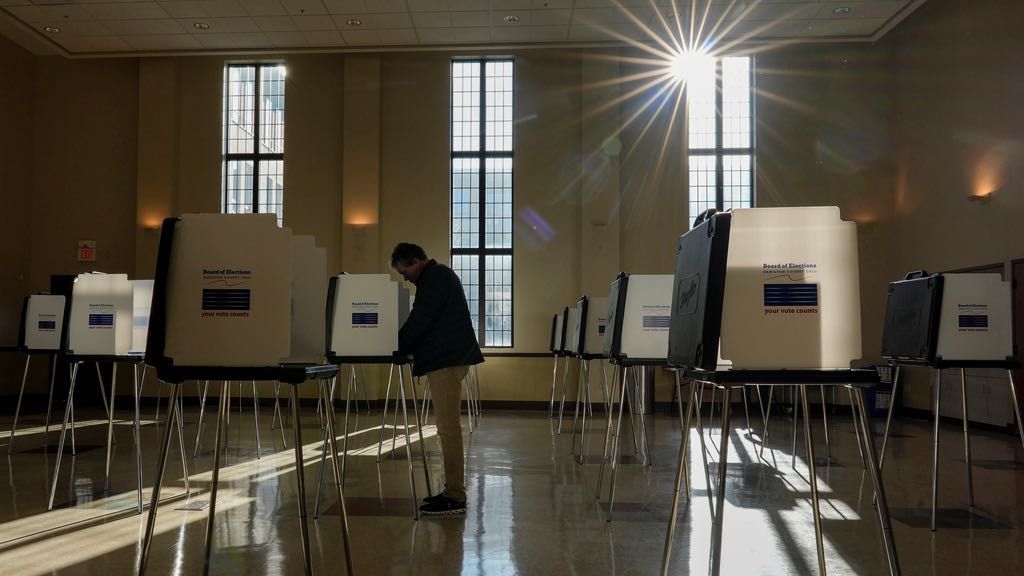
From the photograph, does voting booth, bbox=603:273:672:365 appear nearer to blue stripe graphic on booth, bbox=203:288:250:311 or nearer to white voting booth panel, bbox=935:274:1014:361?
white voting booth panel, bbox=935:274:1014:361

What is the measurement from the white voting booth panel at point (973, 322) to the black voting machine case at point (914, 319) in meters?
0.06

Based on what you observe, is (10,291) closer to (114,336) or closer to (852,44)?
(114,336)

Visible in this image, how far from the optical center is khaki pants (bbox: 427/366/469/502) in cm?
451

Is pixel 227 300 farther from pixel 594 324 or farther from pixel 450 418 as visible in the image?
pixel 594 324

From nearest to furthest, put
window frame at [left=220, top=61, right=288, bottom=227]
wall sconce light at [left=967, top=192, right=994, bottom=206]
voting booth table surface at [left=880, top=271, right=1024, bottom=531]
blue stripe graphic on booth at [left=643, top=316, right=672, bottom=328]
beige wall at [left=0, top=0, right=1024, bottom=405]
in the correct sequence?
voting booth table surface at [left=880, top=271, right=1024, bottom=531] < blue stripe graphic on booth at [left=643, top=316, right=672, bottom=328] < wall sconce light at [left=967, top=192, right=994, bottom=206] < beige wall at [left=0, top=0, right=1024, bottom=405] < window frame at [left=220, top=61, right=288, bottom=227]

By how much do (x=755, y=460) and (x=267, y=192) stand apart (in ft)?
30.3

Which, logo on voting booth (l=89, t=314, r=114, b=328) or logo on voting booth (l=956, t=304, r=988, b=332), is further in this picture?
logo on voting booth (l=89, t=314, r=114, b=328)

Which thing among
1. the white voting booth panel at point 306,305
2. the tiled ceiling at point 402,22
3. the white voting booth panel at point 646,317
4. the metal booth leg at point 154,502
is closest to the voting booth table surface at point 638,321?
the white voting booth panel at point 646,317

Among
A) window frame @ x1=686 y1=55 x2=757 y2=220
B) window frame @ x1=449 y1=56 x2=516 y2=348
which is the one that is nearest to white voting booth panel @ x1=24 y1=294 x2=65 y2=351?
window frame @ x1=449 y1=56 x2=516 y2=348

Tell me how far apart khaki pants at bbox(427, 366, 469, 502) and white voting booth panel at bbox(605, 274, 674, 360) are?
1079mm

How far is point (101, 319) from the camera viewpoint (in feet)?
16.3

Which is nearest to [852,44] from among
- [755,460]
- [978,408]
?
[978,408]

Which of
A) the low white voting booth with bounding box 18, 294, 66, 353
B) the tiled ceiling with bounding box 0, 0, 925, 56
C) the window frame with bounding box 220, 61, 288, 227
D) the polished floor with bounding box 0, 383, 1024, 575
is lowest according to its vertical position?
the polished floor with bounding box 0, 383, 1024, 575

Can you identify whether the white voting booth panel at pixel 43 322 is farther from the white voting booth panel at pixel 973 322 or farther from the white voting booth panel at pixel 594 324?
the white voting booth panel at pixel 973 322
